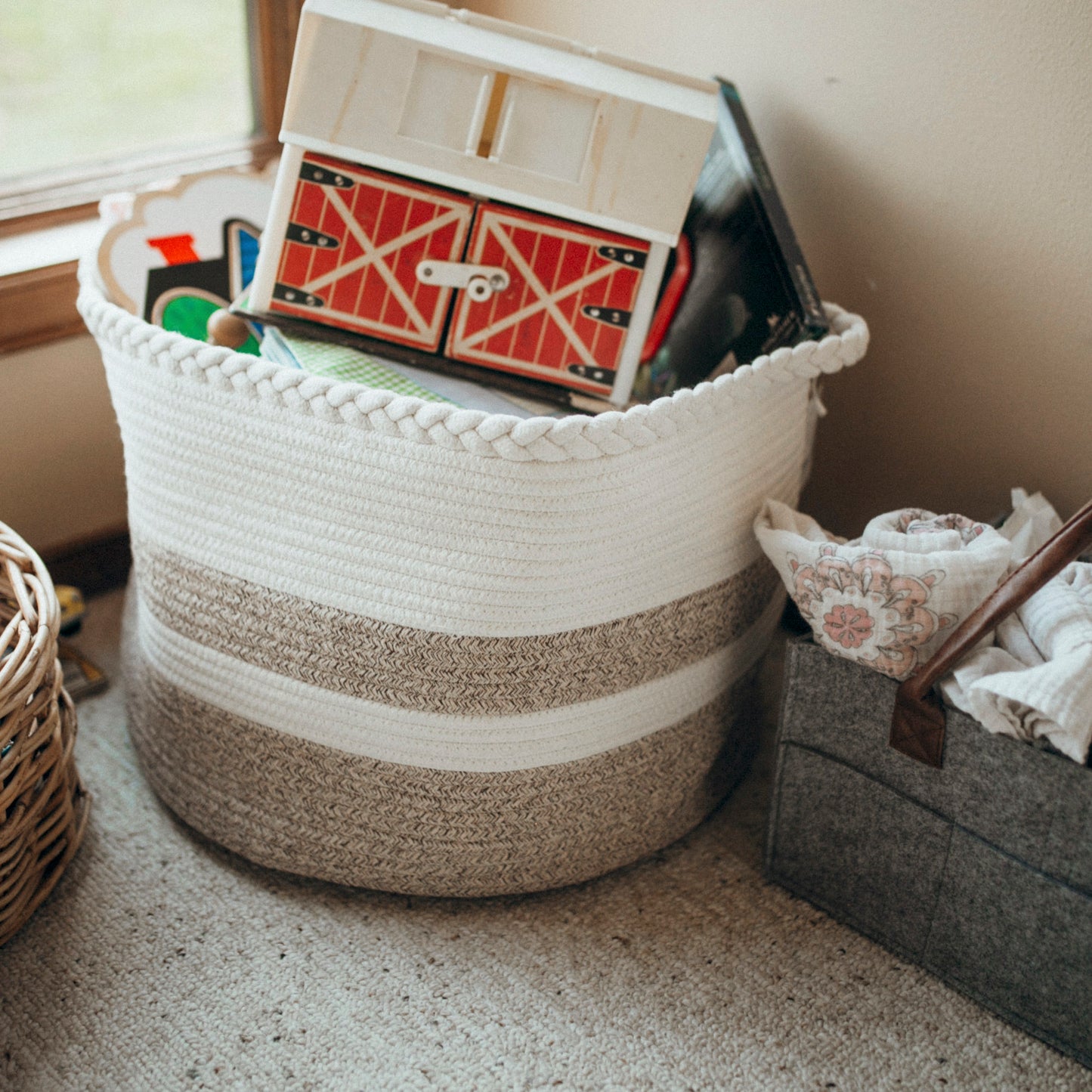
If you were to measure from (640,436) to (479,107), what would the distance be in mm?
360

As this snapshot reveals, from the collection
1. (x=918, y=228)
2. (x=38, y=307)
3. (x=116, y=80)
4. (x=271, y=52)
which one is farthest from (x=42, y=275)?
(x=918, y=228)

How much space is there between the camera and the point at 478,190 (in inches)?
39.8

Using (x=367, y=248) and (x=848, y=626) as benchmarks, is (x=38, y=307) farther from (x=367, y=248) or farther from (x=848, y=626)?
(x=848, y=626)

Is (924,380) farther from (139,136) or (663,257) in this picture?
(139,136)

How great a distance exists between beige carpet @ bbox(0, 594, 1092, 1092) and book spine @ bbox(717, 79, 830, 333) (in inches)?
22.4

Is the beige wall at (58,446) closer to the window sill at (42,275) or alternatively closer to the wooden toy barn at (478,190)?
the window sill at (42,275)

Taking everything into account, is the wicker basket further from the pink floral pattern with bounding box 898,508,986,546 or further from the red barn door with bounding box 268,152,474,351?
the pink floral pattern with bounding box 898,508,986,546

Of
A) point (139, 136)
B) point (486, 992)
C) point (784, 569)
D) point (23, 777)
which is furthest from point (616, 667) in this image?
point (139, 136)

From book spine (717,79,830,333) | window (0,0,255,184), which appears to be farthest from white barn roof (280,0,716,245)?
window (0,0,255,184)

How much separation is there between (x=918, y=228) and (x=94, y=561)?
3.68 feet

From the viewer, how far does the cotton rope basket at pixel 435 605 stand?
2.88 ft

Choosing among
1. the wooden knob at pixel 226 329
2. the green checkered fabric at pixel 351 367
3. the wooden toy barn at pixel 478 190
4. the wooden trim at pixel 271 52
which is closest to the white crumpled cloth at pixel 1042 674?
the wooden toy barn at pixel 478 190

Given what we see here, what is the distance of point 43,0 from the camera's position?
1332 millimetres

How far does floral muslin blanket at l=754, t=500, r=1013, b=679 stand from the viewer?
2.94 ft
